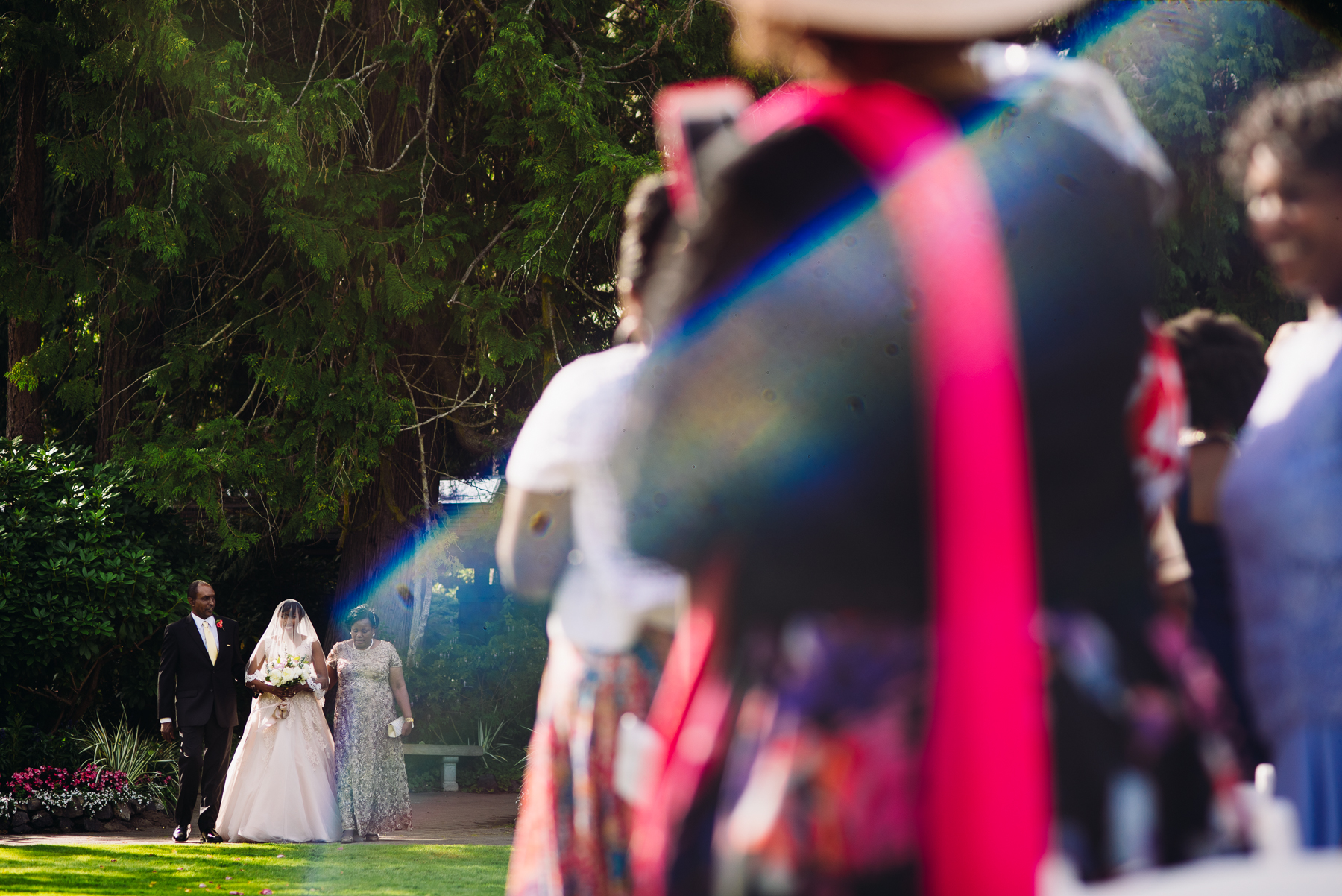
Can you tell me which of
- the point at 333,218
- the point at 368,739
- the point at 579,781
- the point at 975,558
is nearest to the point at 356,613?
the point at 368,739

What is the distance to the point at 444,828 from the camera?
12.8 m

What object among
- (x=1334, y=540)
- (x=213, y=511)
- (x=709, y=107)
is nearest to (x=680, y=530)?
(x=709, y=107)

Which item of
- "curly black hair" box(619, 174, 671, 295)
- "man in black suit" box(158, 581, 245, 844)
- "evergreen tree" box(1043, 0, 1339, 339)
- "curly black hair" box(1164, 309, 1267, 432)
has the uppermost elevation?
"evergreen tree" box(1043, 0, 1339, 339)

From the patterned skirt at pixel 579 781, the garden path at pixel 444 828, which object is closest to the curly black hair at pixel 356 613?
the garden path at pixel 444 828

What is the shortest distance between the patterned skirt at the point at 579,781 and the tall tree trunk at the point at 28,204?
14.7m

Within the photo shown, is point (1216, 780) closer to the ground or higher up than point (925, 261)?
closer to the ground

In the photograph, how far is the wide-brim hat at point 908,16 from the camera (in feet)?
4.12

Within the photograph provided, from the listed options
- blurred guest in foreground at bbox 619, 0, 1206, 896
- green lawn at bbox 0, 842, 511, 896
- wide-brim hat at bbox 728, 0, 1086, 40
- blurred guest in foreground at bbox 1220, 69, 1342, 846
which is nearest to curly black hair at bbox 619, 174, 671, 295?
blurred guest in foreground at bbox 1220, 69, 1342, 846

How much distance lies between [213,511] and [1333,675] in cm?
1267

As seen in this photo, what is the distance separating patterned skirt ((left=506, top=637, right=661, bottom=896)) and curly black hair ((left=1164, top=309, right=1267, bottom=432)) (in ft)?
4.20

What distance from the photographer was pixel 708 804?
1.20 m

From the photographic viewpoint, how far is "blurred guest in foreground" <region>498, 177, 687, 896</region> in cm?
283

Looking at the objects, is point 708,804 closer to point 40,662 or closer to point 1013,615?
point 1013,615

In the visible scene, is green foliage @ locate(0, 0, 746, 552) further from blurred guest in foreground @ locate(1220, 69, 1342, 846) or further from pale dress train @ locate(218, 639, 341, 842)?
blurred guest in foreground @ locate(1220, 69, 1342, 846)
